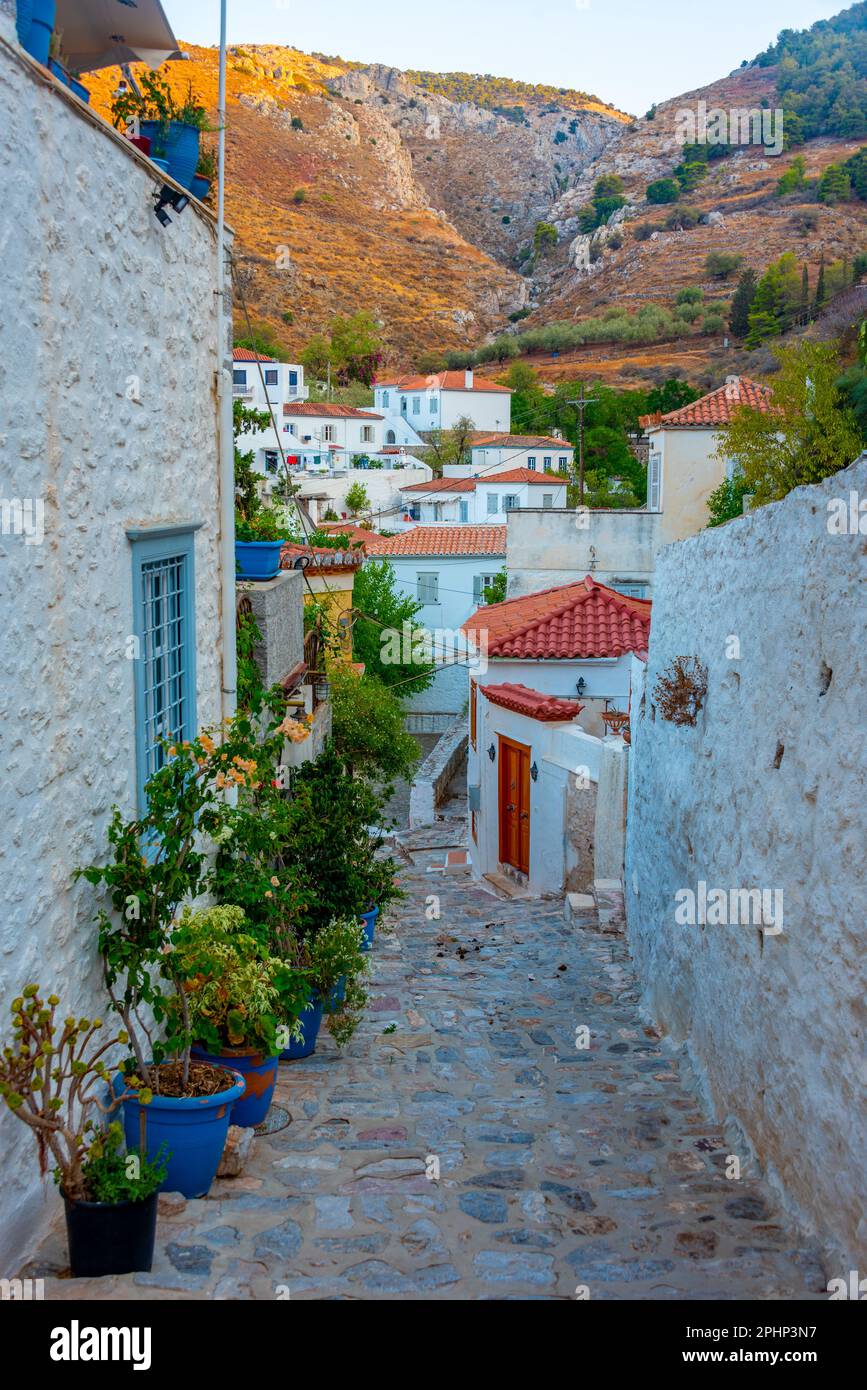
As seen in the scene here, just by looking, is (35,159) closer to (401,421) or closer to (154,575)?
(154,575)

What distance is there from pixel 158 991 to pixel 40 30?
3.93m

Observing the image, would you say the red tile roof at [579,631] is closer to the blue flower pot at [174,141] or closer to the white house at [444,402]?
the blue flower pot at [174,141]

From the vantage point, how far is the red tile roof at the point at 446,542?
42906 millimetres

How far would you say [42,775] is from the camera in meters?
4.61

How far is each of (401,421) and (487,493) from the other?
2340 cm

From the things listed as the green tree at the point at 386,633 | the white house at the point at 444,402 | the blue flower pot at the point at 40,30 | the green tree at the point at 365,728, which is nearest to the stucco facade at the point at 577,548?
the green tree at the point at 386,633

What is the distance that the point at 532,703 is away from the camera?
609 inches

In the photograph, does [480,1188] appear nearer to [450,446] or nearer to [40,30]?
[40,30]

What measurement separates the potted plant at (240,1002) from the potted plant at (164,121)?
4036 millimetres

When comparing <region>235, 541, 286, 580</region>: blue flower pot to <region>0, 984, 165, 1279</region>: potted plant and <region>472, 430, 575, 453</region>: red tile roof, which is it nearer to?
<region>0, 984, 165, 1279</region>: potted plant

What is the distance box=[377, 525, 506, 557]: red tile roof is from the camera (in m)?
42.9
